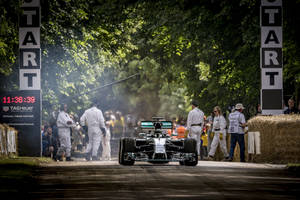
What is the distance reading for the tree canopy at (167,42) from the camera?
25.2 metres

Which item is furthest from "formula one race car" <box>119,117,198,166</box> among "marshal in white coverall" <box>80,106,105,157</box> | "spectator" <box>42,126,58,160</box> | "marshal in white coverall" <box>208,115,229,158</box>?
"spectator" <box>42,126,58,160</box>

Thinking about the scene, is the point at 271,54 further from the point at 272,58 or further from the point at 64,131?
the point at 64,131

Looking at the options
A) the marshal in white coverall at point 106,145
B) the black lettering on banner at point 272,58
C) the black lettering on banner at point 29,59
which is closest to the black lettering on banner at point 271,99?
the black lettering on banner at point 272,58

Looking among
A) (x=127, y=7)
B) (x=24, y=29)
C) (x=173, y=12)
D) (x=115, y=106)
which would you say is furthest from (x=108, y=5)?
(x=115, y=106)

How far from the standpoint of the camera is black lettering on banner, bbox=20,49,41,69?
24.3m

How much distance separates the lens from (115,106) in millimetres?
82438

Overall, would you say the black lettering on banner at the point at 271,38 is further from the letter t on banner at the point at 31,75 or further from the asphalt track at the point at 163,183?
the letter t on banner at the point at 31,75

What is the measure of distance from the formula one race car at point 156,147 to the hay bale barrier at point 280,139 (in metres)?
A: 3.55

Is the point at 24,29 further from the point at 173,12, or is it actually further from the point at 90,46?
the point at 90,46

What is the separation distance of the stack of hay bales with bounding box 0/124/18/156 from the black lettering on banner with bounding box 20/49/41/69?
6.54 ft

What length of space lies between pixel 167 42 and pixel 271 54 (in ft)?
31.8

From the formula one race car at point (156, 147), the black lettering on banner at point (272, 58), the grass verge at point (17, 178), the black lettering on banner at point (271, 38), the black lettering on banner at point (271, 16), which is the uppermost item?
the black lettering on banner at point (271, 16)

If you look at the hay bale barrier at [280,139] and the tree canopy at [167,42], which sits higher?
the tree canopy at [167,42]

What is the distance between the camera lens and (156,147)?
19.2 metres
